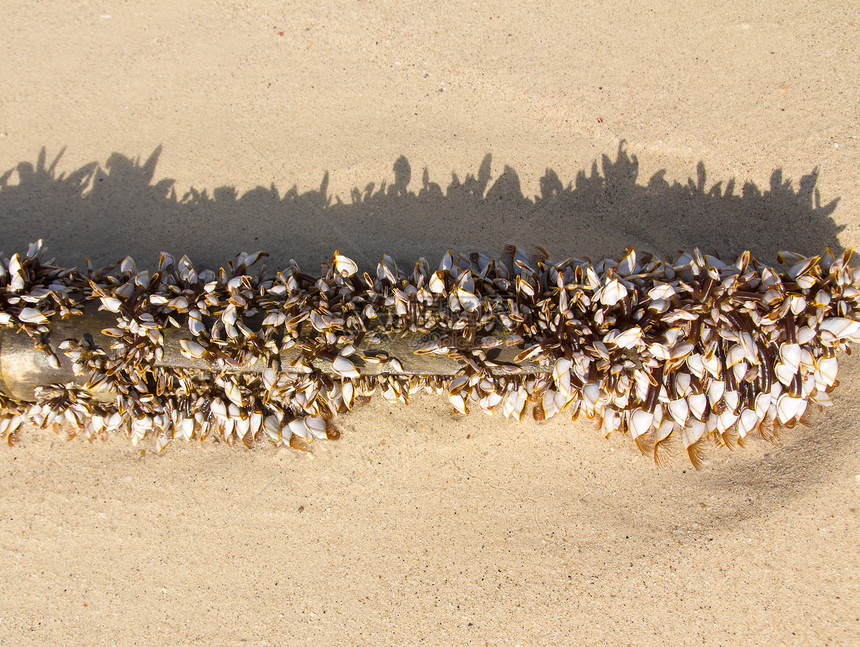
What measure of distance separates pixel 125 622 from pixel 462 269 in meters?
2.42

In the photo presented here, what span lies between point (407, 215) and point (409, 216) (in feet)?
0.04

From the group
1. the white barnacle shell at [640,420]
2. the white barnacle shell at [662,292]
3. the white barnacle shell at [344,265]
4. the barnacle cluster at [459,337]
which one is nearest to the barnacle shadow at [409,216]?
the barnacle cluster at [459,337]

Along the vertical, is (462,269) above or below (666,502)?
above

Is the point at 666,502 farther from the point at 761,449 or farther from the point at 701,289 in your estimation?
the point at 701,289

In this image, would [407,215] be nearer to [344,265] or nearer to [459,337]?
[344,265]

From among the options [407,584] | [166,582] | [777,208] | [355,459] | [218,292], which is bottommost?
[166,582]

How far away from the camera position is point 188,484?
Result: 268 cm

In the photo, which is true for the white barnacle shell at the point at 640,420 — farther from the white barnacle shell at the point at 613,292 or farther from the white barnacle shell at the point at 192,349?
the white barnacle shell at the point at 192,349

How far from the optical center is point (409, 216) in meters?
2.73

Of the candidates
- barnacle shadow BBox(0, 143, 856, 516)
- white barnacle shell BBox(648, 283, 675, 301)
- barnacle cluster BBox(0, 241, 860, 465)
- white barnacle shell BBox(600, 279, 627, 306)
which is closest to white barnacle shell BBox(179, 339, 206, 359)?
barnacle cluster BBox(0, 241, 860, 465)

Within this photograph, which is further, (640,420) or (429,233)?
(429,233)

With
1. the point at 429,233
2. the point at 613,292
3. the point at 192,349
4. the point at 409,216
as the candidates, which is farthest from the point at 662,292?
the point at 192,349

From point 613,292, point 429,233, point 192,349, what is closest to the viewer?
point 613,292

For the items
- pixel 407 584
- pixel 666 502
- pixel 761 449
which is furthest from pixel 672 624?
pixel 407 584
